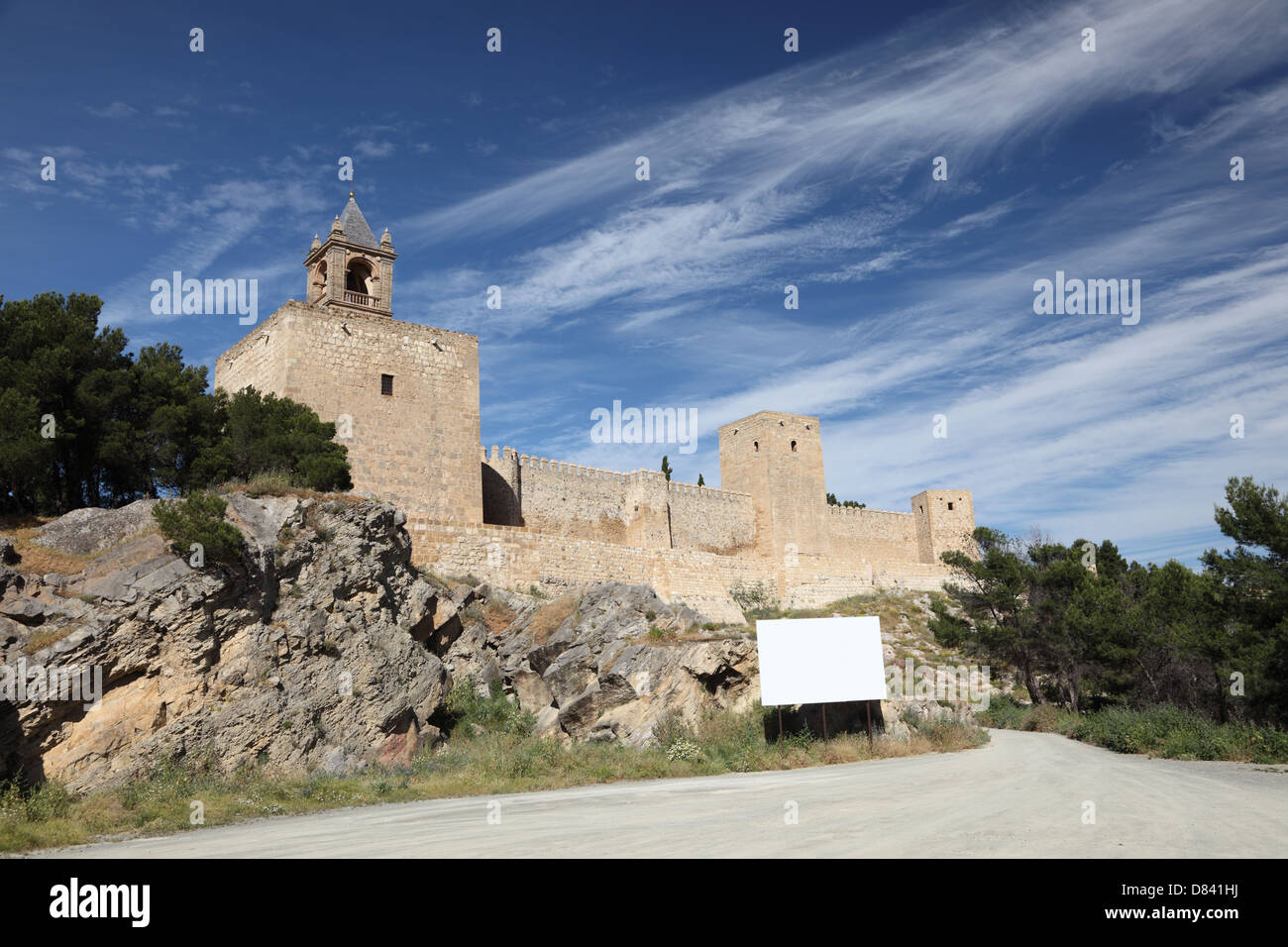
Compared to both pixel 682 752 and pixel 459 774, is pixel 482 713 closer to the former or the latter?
pixel 459 774

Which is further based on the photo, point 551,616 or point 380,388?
point 380,388

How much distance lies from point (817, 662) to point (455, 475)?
12.6m

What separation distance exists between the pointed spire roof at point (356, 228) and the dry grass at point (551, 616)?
13298 millimetres

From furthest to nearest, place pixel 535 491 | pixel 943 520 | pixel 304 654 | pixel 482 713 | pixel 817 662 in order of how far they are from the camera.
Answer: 1. pixel 943 520
2. pixel 535 491
3. pixel 482 713
4. pixel 817 662
5. pixel 304 654

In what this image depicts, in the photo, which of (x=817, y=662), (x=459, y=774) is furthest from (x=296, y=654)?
(x=817, y=662)

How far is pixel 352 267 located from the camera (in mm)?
28047

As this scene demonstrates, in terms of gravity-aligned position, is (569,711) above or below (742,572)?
below

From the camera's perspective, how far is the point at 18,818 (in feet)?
32.4

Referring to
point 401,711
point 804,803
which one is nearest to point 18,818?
point 401,711

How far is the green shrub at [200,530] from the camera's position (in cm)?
1394

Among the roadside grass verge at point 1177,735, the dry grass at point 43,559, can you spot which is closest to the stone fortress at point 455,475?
the dry grass at point 43,559
